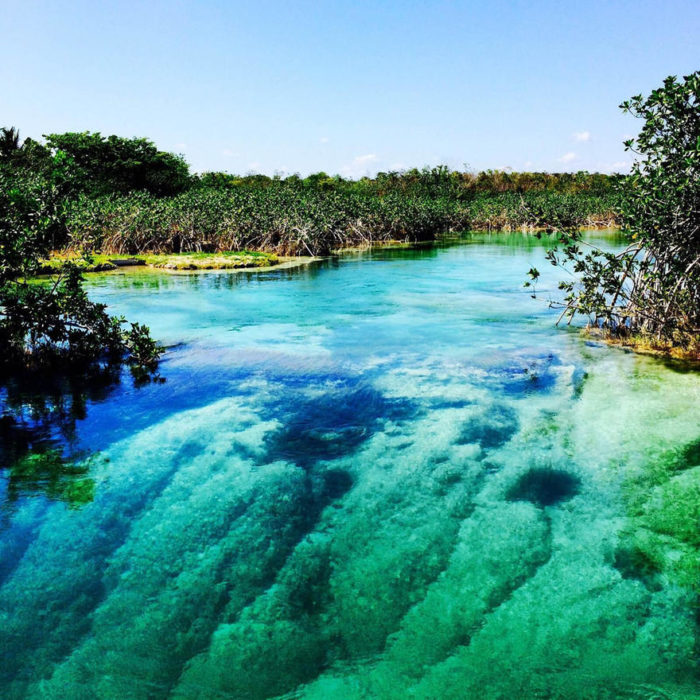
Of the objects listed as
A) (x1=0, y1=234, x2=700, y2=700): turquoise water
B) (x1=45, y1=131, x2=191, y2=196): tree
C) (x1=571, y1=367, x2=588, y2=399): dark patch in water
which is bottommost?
(x1=0, y1=234, x2=700, y2=700): turquoise water

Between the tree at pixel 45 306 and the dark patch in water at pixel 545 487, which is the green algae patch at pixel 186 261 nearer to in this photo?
the tree at pixel 45 306

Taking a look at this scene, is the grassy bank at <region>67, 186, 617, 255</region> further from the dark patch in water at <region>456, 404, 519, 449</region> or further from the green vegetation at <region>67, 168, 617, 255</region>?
the dark patch in water at <region>456, 404, 519, 449</region>

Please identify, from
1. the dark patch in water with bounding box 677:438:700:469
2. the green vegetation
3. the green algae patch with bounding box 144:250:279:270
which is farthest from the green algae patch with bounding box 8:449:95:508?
the green algae patch with bounding box 144:250:279:270

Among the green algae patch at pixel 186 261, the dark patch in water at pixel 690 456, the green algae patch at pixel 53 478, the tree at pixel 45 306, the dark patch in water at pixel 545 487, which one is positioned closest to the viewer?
the dark patch in water at pixel 545 487

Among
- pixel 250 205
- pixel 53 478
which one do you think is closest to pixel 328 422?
pixel 53 478

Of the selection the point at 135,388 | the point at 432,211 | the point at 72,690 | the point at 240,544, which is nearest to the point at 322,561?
the point at 240,544

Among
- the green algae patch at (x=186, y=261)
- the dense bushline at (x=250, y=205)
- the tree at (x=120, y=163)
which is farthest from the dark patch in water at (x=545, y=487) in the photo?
the tree at (x=120, y=163)

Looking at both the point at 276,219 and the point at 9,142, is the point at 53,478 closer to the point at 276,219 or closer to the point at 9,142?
the point at 276,219
